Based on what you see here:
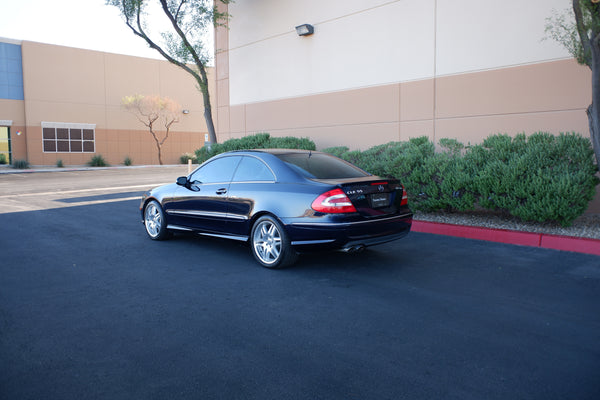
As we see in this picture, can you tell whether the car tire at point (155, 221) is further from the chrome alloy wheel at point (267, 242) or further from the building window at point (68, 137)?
the building window at point (68, 137)

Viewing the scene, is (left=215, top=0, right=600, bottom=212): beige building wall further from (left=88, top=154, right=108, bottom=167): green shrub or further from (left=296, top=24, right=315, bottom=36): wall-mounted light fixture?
(left=88, top=154, right=108, bottom=167): green shrub

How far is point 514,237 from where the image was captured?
302 inches

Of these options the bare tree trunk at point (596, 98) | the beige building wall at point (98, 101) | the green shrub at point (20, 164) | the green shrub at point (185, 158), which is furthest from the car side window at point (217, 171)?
the green shrub at point (185, 158)

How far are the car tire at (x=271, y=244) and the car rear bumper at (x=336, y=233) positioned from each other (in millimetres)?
132

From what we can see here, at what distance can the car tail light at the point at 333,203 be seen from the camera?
5738 mm

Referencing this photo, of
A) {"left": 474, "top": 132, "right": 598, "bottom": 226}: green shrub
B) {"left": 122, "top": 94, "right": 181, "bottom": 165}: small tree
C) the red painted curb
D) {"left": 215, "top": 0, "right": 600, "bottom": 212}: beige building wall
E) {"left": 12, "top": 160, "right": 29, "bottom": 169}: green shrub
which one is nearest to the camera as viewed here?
the red painted curb

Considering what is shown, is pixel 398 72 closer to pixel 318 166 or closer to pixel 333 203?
pixel 318 166

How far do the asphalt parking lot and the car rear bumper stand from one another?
0.39 meters

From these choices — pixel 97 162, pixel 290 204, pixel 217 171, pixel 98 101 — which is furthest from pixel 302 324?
pixel 98 101

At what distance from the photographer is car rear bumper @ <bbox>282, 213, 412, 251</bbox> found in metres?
5.70

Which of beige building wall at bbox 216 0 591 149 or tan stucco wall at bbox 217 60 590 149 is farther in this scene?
beige building wall at bbox 216 0 591 149

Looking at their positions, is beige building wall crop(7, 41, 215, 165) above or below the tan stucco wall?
above

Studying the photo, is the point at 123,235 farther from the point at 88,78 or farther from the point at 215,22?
the point at 88,78

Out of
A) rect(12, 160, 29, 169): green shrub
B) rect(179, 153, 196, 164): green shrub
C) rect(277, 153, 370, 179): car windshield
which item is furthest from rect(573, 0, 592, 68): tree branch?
rect(179, 153, 196, 164): green shrub
